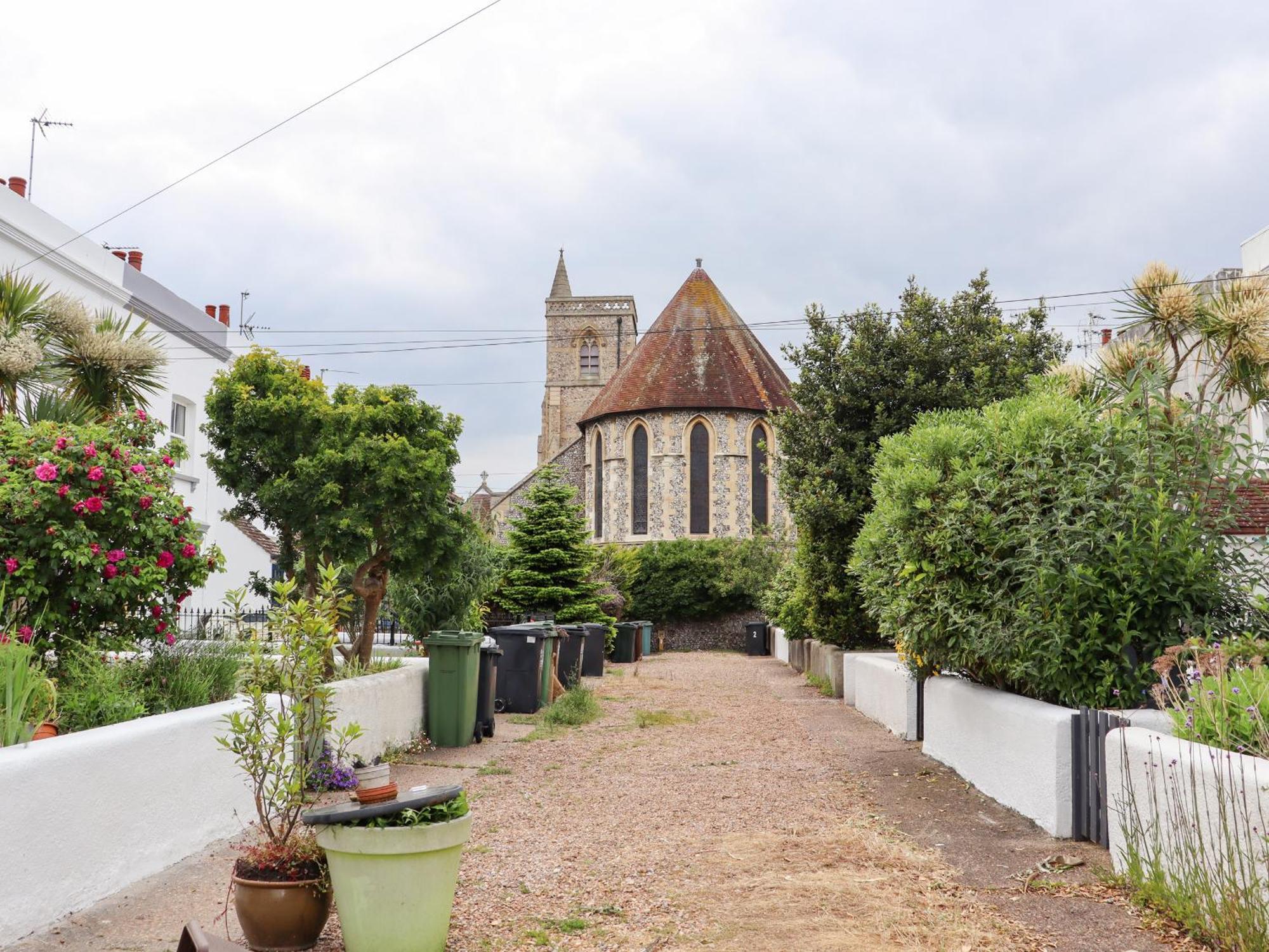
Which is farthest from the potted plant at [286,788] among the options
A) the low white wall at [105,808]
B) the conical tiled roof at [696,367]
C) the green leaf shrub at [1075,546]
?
the conical tiled roof at [696,367]

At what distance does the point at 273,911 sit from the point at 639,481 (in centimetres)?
4157

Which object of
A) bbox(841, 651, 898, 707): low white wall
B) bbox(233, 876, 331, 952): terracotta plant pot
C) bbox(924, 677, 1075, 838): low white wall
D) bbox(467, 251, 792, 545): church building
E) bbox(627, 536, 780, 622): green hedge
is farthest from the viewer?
bbox(467, 251, 792, 545): church building

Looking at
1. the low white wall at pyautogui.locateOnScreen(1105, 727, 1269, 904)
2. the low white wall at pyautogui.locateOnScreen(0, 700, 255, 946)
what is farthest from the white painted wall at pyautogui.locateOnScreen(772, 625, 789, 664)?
the low white wall at pyautogui.locateOnScreen(0, 700, 255, 946)

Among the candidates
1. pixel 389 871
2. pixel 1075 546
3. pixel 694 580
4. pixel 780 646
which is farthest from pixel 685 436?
pixel 389 871

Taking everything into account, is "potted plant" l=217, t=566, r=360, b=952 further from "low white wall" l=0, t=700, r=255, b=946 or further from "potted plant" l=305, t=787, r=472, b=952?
"low white wall" l=0, t=700, r=255, b=946

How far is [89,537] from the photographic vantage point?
689 centimetres

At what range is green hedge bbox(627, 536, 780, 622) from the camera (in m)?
38.7

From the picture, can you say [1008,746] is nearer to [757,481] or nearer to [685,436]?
[685,436]

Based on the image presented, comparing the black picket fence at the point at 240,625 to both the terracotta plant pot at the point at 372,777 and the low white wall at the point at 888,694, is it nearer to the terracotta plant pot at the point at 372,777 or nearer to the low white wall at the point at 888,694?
the terracotta plant pot at the point at 372,777

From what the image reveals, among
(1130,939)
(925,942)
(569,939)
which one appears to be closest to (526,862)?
(569,939)

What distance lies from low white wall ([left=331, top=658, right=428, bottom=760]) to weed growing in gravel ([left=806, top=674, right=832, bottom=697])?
8037 mm

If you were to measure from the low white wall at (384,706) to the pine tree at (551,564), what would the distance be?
40.4ft

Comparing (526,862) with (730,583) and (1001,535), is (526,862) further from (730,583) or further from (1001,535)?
(730,583)

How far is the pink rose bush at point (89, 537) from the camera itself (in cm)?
679
